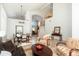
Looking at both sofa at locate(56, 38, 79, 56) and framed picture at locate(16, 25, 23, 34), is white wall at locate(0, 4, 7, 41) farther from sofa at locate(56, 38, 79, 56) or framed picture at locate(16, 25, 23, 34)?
sofa at locate(56, 38, 79, 56)

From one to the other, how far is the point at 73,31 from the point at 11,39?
861 millimetres

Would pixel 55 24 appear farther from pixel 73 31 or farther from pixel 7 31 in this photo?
pixel 7 31

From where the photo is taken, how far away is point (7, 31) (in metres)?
2.17

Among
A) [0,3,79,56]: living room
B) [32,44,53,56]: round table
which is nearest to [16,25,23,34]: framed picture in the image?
[0,3,79,56]: living room

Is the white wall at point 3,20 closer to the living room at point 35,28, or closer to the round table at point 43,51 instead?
the living room at point 35,28

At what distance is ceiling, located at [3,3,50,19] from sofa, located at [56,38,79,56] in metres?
0.53

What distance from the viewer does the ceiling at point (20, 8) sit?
7.11 feet

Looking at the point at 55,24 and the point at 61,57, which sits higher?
the point at 55,24

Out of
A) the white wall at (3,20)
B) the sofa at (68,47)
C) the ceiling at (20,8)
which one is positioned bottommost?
the sofa at (68,47)

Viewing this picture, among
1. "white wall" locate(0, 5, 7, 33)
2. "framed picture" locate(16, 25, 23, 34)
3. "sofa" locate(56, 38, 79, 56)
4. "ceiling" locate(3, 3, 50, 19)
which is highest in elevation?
"ceiling" locate(3, 3, 50, 19)

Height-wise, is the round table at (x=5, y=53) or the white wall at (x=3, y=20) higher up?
the white wall at (x=3, y=20)

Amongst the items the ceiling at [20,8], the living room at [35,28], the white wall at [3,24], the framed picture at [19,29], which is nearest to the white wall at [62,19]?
the living room at [35,28]

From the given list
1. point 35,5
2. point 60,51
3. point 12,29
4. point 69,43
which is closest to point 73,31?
point 69,43

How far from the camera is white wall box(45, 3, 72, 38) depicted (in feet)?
7.10
